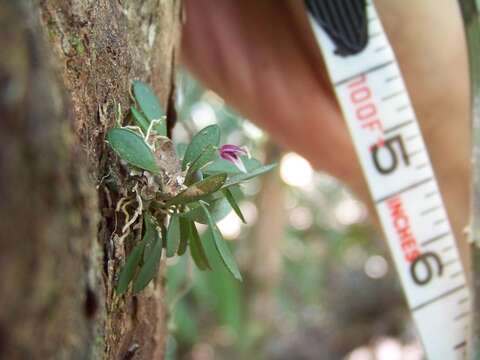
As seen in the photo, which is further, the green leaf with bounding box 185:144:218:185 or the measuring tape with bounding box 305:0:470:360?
the measuring tape with bounding box 305:0:470:360

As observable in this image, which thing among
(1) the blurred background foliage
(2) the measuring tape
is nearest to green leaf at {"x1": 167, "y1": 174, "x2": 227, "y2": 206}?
(2) the measuring tape

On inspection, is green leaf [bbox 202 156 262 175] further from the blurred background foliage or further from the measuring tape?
the blurred background foliage

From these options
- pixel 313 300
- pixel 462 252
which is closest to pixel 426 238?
pixel 462 252

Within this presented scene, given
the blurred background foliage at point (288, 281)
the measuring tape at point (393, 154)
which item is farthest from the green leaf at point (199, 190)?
the blurred background foliage at point (288, 281)

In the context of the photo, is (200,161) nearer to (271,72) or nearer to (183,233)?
(183,233)

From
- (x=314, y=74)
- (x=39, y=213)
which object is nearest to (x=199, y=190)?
(x=39, y=213)

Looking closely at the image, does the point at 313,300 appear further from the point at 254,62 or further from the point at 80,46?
the point at 80,46
